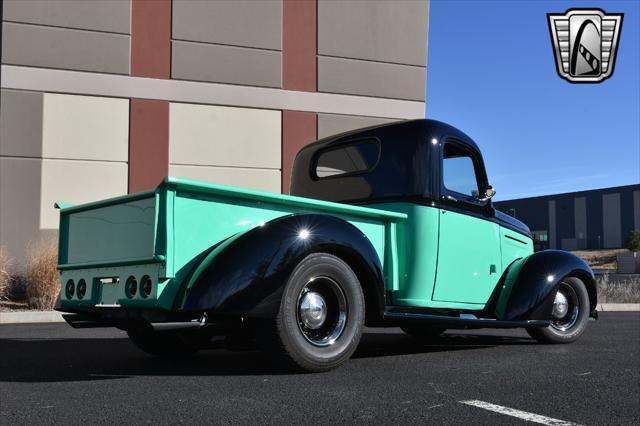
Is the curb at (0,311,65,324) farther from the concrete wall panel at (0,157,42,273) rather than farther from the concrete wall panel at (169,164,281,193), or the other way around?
the concrete wall panel at (169,164,281,193)

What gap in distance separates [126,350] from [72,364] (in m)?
1.19

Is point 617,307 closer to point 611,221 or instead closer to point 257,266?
point 257,266

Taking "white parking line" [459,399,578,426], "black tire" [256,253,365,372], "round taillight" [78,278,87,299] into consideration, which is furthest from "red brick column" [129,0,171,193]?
"white parking line" [459,399,578,426]

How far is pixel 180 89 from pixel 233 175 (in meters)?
2.56

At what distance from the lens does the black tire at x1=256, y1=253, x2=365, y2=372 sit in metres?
4.74

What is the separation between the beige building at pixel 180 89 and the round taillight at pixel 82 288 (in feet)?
37.2

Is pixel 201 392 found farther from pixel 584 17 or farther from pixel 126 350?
pixel 584 17

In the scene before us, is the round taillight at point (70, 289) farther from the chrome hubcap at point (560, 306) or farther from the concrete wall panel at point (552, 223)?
the concrete wall panel at point (552, 223)

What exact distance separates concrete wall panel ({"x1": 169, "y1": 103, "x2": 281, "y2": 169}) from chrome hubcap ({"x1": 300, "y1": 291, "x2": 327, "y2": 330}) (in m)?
13.0

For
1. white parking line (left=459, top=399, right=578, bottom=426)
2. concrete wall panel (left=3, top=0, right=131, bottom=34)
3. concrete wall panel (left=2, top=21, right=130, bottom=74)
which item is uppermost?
concrete wall panel (left=3, top=0, right=131, bottom=34)

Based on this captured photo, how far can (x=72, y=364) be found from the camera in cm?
568

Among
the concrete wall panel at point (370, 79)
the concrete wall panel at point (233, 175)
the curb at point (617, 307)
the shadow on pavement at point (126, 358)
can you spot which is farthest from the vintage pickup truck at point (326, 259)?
the concrete wall panel at point (370, 79)

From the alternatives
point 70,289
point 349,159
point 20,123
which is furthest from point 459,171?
point 20,123

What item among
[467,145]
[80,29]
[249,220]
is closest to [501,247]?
[467,145]
